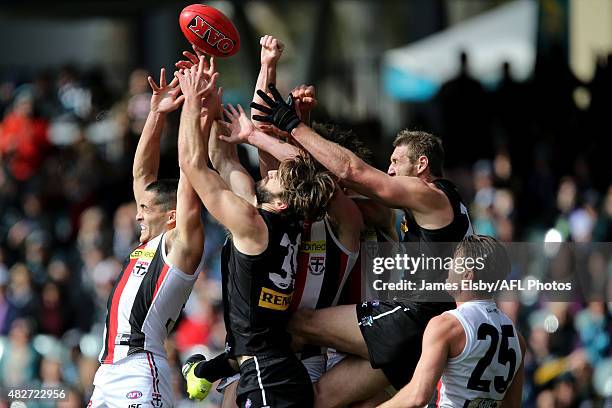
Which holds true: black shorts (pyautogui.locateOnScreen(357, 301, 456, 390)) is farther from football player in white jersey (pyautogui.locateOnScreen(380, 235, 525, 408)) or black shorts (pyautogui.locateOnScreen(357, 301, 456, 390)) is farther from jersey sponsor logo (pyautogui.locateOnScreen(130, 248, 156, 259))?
jersey sponsor logo (pyautogui.locateOnScreen(130, 248, 156, 259))

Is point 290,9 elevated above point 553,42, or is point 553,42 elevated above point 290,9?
point 290,9

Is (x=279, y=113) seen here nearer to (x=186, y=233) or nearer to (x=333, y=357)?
(x=186, y=233)

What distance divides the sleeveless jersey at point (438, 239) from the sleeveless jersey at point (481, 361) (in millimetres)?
345

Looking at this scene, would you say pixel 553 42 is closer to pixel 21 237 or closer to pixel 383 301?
pixel 21 237

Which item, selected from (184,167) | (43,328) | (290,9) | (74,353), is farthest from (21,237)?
(290,9)

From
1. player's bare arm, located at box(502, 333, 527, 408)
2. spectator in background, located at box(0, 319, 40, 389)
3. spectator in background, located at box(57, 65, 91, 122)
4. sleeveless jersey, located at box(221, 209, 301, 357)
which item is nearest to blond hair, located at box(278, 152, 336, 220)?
sleeveless jersey, located at box(221, 209, 301, 357)

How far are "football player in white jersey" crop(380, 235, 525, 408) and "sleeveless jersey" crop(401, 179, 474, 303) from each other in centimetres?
19

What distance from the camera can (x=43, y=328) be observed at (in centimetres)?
1506

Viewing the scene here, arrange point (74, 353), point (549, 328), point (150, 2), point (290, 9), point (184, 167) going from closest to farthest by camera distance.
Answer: point (184, 167) < point (549, 328) < point (74, 353) < point (150, 2) < point (290, 9)

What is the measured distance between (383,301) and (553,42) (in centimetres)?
868

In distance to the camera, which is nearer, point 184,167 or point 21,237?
point 184,167

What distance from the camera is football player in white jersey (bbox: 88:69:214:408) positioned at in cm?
752

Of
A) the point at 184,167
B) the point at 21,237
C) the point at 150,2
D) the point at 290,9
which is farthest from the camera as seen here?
the point at 290,9

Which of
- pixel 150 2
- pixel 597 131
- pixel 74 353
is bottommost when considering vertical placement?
pixel 74 353
